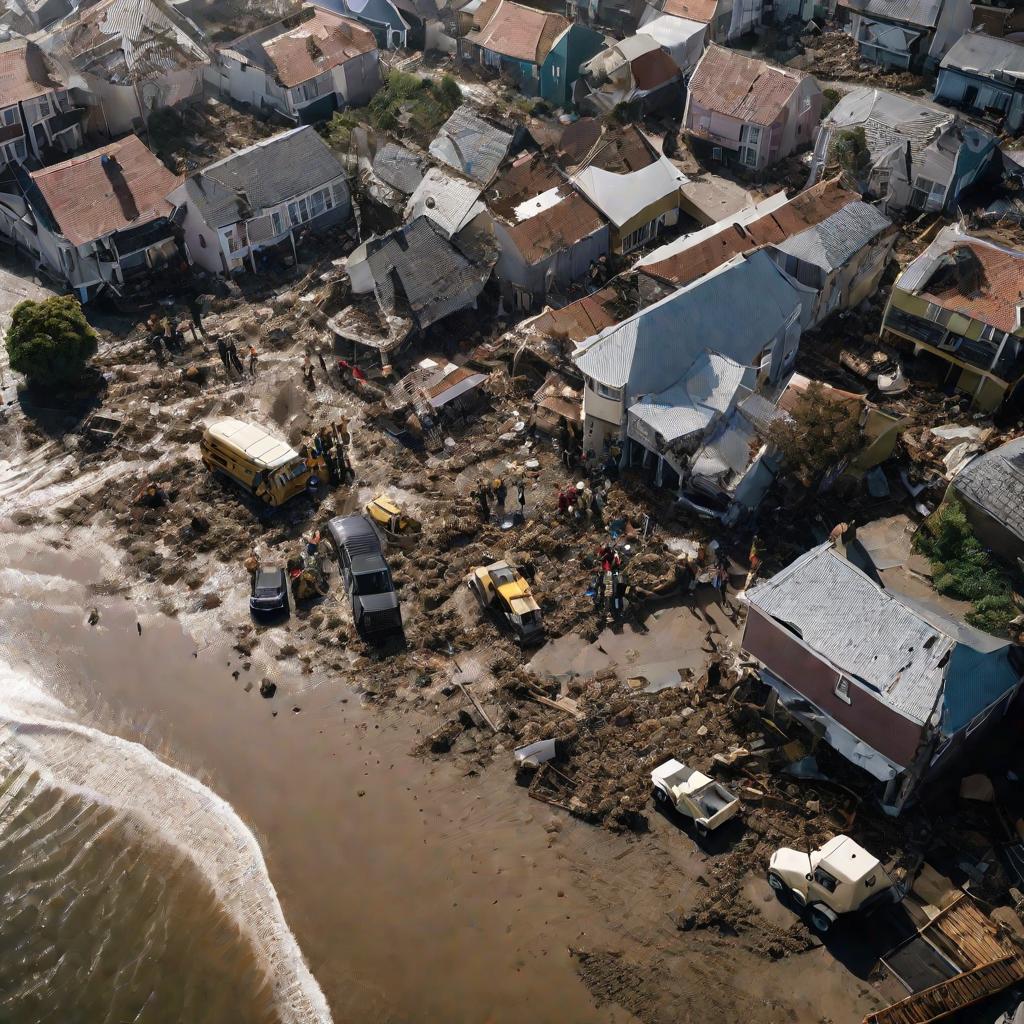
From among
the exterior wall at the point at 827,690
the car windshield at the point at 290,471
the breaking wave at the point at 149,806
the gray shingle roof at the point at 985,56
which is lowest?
the breaking wave at the point at 149,806

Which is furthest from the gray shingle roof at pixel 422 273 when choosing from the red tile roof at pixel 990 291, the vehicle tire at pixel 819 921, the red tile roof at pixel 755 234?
the vehicle tire at pixel 819 921

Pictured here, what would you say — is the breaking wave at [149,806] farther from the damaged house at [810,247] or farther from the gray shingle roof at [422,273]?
the damaged house at [810,247]

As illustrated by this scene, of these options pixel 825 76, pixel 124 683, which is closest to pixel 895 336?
pixel 825 76

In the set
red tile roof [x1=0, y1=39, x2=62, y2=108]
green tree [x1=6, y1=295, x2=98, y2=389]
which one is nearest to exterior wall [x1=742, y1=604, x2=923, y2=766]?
green tree [x1=6, y1=295, x2=98, y2=389]

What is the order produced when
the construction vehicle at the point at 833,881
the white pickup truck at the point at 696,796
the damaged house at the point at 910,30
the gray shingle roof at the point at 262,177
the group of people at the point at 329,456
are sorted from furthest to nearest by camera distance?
the damaged house at the point at 910,30 → the gray shingle roof at the point at 262,177 → the group of people at the point at 329,456 → the white pickup truck at the point at 696,796 → the construction vehicle at the point at 833,881

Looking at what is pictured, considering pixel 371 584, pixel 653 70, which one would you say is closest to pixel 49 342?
pixel 371 584

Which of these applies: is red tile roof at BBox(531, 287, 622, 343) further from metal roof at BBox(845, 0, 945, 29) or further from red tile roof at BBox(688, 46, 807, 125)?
metal roof at BBox(845, 0, 945, 29)

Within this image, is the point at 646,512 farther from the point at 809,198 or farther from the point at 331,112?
the point at 331,112
